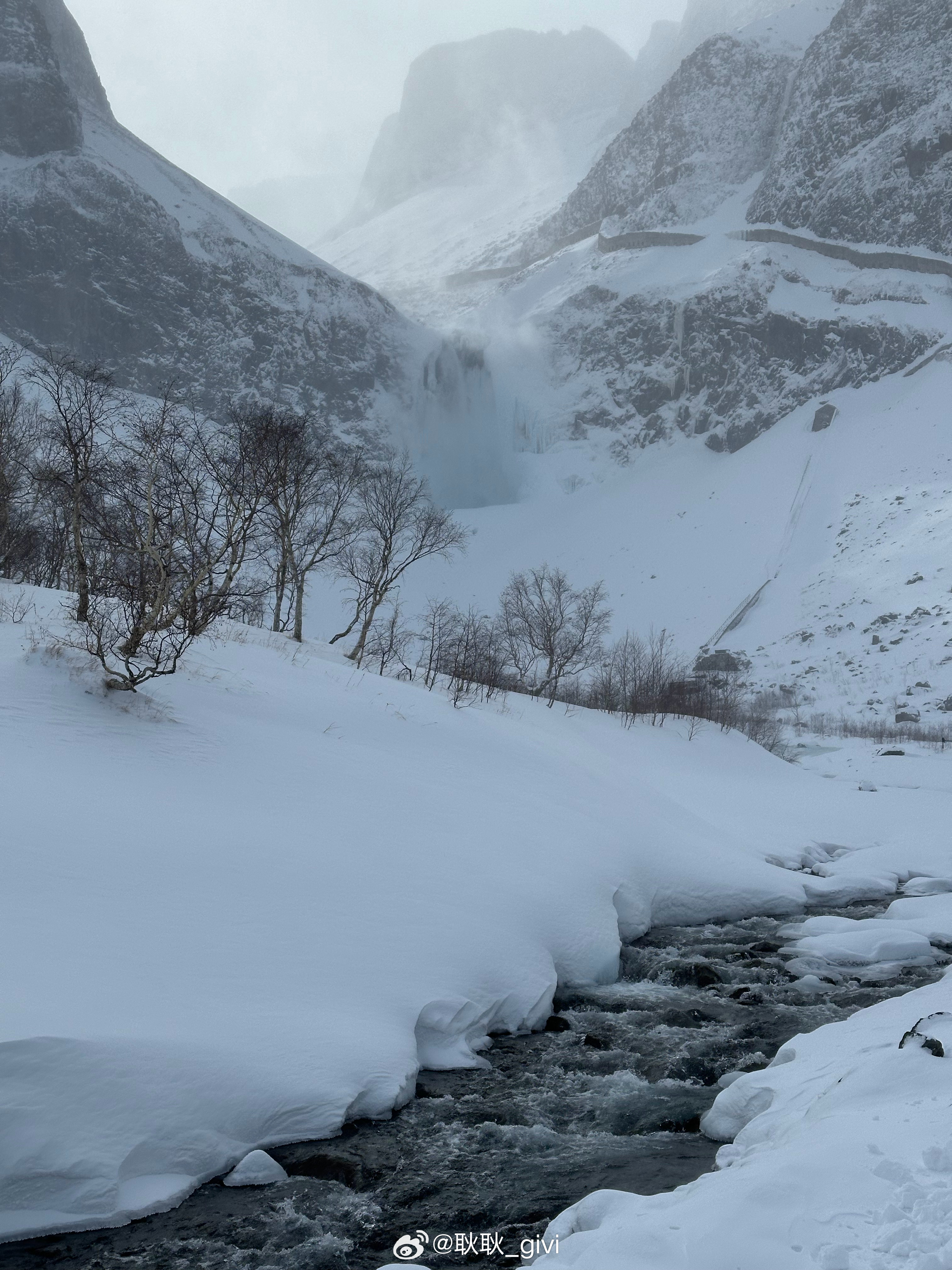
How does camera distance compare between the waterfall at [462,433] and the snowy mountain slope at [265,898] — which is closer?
the snowy mountain slope at [265,898]

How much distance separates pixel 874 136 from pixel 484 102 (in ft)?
352

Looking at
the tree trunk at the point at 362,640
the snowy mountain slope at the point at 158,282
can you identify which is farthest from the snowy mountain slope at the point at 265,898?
the snowy mountain slope at the point at 158,282

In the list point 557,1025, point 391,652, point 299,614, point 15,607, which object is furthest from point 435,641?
point 557,1025

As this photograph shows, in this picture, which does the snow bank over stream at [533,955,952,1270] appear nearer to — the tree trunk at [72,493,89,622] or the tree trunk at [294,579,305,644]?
the tree trunk at [72,493,89,622]

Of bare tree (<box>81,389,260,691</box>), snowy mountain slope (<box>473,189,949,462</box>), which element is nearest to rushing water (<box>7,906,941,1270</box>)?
bare tree (<box>81,389,260,691</box>)

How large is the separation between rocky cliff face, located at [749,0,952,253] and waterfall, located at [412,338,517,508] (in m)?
39.4

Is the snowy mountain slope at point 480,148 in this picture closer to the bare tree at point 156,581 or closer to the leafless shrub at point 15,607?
the bare tree at point 156,581

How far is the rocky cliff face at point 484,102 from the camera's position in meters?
165

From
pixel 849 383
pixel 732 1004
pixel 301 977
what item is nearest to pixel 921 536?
pixel 849 383

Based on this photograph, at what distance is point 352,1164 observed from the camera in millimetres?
5262

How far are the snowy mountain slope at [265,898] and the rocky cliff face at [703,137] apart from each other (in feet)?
343

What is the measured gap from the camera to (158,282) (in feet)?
252

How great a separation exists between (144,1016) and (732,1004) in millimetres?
6166

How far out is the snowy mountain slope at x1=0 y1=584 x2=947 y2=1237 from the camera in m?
4.88
